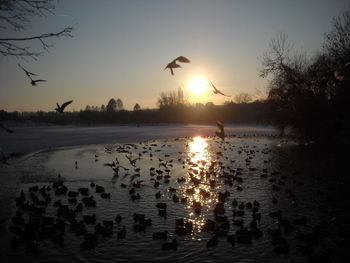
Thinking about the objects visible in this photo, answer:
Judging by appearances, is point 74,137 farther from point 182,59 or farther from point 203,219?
point 182,59

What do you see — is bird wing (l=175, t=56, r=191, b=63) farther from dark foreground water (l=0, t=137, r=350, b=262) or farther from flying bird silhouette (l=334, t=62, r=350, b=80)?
flying bird silhouette (l=334, t=62, r=350, b=80)

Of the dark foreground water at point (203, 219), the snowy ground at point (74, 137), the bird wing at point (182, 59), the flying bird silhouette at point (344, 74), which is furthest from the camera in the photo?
the snowy ground at point (74, 137)

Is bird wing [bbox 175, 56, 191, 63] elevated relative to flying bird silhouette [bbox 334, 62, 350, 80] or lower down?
lower down

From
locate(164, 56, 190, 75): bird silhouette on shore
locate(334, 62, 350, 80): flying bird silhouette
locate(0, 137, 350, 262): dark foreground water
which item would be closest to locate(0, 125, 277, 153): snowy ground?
locate(0, 137, 350, 262): dark foreground water

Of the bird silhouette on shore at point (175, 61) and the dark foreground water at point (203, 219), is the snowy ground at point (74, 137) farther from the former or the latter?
the bird silhouette on shore at point (175, 61)

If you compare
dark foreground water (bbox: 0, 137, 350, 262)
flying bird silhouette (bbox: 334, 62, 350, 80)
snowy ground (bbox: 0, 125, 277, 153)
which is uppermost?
flying bird silhouette (bbox: 334, 62, 350, 80)

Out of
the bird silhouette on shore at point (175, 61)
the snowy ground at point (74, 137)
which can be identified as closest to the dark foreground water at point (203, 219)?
the bird silhouette on shore at point (175, 61)

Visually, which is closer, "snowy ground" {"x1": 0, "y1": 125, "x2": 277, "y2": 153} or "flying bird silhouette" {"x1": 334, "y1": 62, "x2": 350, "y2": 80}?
"flying bird silhouette" {"x1": 334, "y1": 62, "x2": 350, "y2": 80}

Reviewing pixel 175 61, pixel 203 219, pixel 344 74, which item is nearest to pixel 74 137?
pixel 203 219

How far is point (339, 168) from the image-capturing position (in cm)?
1468

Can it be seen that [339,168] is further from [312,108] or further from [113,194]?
[113,194]

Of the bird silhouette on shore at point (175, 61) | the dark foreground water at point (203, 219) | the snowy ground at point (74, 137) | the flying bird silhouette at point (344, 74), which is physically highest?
the flying bird silhouette at point (344, 74)

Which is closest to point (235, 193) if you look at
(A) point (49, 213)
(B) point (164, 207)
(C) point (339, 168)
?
(B) point (164, 207)

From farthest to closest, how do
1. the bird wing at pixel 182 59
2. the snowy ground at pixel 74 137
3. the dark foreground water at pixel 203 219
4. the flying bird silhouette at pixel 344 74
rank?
the snowy ground at pixel 74 137
the flying bird silhouette at pixel 344 74
the dark foreground water at pixel 203 219
the bird wing at pixel 182 59
